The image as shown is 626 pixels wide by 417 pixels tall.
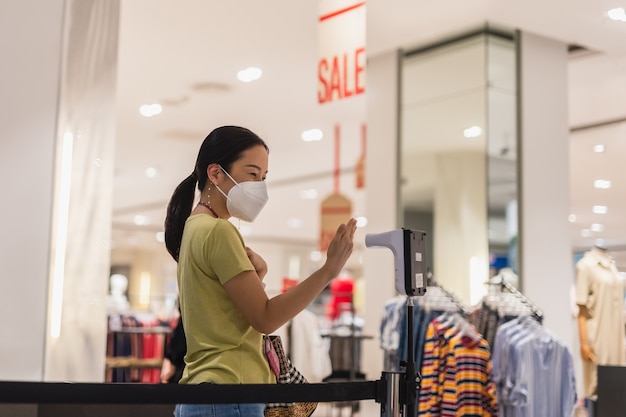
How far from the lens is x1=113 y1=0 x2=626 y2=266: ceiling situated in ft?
20.7

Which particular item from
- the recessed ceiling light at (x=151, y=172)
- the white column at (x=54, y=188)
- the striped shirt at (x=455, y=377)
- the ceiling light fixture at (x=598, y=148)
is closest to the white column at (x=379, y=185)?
the striped shirt at (x=455, y=377)

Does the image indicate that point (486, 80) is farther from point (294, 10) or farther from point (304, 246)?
point (304, 246)

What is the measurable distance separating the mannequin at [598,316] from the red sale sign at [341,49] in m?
2.95

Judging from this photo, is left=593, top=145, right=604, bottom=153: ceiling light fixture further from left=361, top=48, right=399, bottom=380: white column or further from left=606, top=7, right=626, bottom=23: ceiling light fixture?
left=606, top=7, right=626, bottom=23: ceiling light fixture

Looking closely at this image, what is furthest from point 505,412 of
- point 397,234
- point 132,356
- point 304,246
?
point 304,246

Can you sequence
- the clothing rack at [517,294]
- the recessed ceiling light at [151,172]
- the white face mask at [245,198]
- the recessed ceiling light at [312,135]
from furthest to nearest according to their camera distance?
the recessed ceiling light at [151,172] < the recessed ceiling light at [312,135] < the clothing rack at [517,294] < the white face mask at [245,198]

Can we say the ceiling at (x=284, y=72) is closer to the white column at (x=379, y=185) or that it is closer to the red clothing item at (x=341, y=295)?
the white column at (x=379, y=185)

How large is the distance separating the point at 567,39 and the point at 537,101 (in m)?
0.52

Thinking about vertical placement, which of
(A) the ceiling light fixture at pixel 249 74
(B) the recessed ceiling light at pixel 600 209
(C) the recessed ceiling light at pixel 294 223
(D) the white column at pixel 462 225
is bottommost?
(D) the white column at pixel 462 225

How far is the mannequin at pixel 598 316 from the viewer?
6977 mm

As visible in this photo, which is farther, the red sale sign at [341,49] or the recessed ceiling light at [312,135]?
the recessed ceiling light at [312,135]

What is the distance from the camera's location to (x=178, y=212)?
6.97 feet

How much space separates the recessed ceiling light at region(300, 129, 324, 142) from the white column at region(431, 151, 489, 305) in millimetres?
3778

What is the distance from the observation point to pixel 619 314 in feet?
23.1
